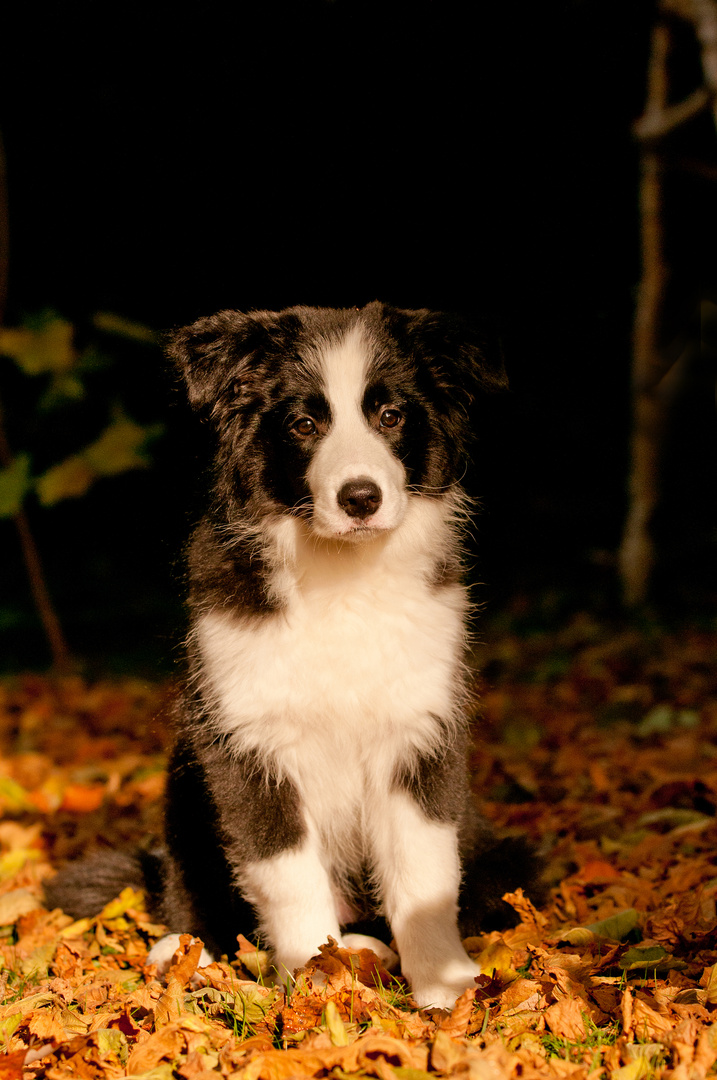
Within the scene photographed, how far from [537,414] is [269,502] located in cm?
558

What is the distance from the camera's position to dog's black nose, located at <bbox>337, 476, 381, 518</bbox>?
7.84 ft

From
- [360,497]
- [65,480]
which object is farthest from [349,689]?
[65,480]

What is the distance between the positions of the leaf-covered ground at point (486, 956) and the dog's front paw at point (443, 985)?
39mm

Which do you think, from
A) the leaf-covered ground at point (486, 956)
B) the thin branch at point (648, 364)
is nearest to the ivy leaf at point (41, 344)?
the leaf-covered ground at point (486, 956)

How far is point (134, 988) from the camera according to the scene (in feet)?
8.55

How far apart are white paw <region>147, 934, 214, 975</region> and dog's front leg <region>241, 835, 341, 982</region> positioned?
0.30 meters

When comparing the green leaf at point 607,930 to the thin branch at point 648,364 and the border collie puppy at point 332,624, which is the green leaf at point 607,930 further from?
the thin branch at point 648,364

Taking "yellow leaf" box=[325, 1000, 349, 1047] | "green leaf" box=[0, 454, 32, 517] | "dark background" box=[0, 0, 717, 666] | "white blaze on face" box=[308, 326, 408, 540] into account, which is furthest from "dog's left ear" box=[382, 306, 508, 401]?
"green leaf" box=[0, 454, 32, 517]

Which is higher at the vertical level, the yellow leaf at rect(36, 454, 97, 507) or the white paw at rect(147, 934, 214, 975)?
the yellow leaf at rect(36, 454, 97, 507)

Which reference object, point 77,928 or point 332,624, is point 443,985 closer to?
point 332,624

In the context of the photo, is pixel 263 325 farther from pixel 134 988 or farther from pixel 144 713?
pixel 144 713

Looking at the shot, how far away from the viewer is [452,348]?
2.76 meters

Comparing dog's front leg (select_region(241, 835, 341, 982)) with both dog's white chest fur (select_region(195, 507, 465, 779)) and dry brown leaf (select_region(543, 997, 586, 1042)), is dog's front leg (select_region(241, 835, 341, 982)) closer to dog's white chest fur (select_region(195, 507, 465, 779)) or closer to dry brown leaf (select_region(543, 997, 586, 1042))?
dog's white chest fur (select_region(195, 507, 465, 779))

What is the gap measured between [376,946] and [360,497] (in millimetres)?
1349
